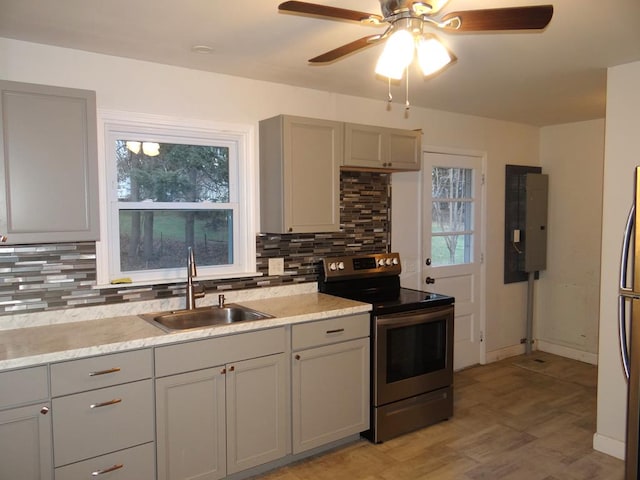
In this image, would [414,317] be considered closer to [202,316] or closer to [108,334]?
[202,316]

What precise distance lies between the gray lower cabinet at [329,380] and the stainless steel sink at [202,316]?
33 cm

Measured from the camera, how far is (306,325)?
9.23 ft

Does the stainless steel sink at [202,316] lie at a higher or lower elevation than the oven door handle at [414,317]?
higher

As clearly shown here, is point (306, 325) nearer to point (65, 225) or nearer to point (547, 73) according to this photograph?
point (65, 225)

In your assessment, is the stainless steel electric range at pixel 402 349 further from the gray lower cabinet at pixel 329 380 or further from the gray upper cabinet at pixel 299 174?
the gray upper cabinet at pixel 299 174

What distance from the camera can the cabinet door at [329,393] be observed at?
2.82 metres

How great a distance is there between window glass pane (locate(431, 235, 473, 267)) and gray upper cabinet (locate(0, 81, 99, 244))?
284 centimetres

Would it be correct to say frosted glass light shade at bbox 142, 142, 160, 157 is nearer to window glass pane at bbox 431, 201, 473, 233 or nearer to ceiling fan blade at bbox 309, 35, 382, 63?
ceiling fan blade at bbox 309, 35, 382, 63

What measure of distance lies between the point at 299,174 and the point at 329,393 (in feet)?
4.48

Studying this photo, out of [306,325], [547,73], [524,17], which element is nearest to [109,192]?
[306,325]

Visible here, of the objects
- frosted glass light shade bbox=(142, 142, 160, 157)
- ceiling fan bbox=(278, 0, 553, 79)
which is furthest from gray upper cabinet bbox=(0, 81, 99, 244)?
ceiling fan bbox=(278, 0, 553, 79)

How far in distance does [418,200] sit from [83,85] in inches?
103

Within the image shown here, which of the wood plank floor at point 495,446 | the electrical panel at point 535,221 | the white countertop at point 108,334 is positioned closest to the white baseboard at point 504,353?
the wood plank floor at point 495,446

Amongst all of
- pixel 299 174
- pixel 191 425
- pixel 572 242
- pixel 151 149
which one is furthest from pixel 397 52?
pixel 572 242
